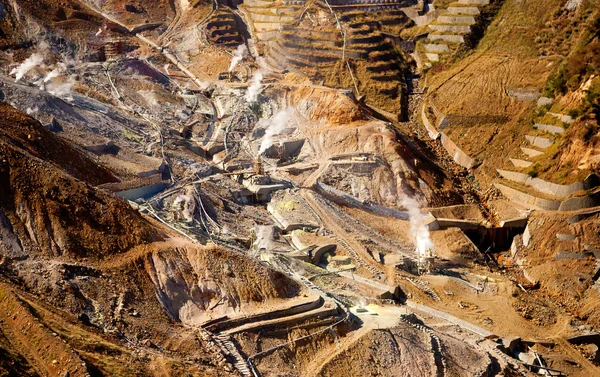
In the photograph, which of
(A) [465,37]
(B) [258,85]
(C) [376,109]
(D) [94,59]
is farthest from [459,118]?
(D) [94,59]

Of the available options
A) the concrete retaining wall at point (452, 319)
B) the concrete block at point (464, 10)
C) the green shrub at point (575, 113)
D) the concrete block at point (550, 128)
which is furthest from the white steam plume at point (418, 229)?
the concrete block at point (464, 10)

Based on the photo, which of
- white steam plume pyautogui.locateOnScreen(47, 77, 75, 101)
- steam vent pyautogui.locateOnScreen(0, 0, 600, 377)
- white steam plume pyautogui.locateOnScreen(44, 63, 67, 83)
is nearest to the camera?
steam vent pyautogui.locateOnScreen(0, 0, 600, 377)

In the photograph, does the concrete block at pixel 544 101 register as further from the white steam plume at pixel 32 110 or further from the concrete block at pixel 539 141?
the white steam plume at pixel 32 110

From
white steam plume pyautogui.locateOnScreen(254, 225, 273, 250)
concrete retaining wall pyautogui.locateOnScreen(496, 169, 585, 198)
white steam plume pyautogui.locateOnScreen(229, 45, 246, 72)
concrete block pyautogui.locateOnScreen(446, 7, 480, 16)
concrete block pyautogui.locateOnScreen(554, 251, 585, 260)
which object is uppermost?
concrete block pyautogui.locateOnScreen(446, 7, 480, 16)

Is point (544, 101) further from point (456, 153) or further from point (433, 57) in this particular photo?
point (433, 57)

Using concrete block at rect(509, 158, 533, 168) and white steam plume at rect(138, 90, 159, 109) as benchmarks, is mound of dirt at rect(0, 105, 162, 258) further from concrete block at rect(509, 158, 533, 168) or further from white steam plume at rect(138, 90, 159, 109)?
concrete block at rect(509, 158, 533, 168)

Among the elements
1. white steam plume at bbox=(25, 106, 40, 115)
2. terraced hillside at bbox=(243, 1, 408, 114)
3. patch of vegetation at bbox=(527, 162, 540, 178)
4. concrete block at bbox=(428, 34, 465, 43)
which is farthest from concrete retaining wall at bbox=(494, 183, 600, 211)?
white steam plume at bbox=(25, 106, 40, 115)
